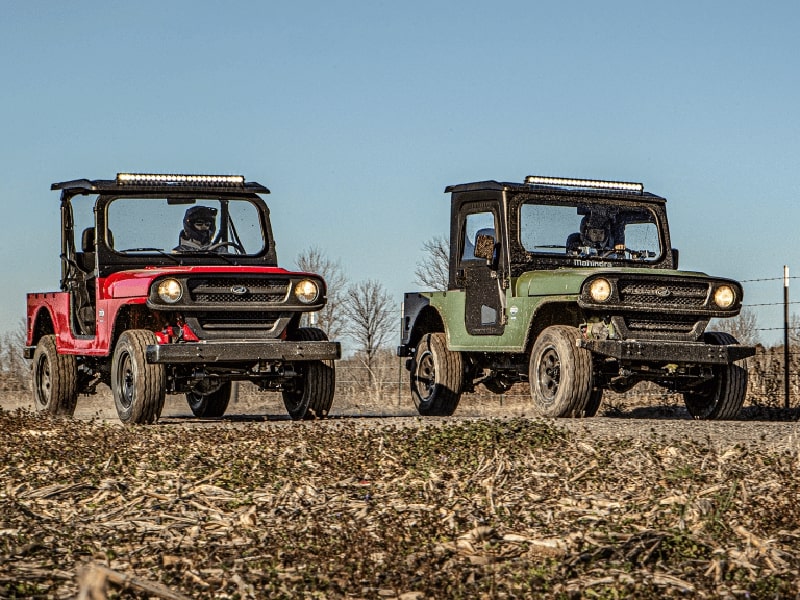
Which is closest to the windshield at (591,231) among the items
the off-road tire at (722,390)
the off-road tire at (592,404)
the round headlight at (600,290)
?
the off-road tire at (722,390)

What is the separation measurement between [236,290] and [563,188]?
4258 mm

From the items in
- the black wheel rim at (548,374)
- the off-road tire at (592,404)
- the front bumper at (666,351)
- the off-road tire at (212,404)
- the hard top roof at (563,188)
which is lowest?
the off-road tire at (212,404)

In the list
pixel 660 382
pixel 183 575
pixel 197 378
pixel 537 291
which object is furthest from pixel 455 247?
pixel 183 575

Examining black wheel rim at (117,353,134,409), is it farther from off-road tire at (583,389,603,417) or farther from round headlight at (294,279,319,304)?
off-road tire at (583,389,603,417)

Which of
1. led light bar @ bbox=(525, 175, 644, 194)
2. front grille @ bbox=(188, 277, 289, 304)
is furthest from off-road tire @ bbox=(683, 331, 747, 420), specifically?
front grille @ bbox=(188, 277, 289, 304)

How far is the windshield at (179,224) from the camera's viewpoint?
567 inches

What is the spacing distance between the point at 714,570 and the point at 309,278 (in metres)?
8.25

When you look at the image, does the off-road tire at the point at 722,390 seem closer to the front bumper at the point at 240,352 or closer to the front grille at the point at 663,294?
the front grille at the point at 663,294

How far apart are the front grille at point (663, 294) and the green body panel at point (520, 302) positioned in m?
0.11

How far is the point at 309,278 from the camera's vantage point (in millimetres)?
13469

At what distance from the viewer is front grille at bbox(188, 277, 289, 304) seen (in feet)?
42.5

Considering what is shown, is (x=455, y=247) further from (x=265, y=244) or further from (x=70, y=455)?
(x=70, y=455)

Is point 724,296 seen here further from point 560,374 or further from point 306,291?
point 306,291

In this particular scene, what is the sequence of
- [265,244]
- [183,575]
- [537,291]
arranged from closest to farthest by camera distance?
[183,575] < [537,291] < [265,244]
